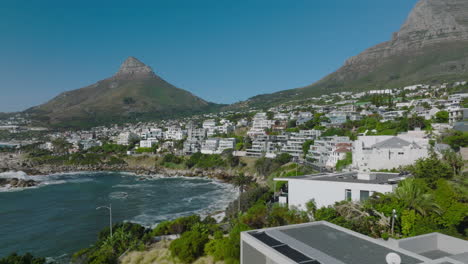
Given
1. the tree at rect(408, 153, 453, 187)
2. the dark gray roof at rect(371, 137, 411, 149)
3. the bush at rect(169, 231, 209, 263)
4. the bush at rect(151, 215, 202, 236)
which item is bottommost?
the bush at rect(151, 215, 202, 236)

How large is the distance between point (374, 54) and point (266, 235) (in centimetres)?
19421

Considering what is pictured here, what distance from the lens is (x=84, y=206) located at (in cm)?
3956

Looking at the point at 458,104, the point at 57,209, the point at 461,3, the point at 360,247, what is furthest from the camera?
the point at 461,3

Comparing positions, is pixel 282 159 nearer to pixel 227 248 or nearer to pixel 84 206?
pixel 84 206

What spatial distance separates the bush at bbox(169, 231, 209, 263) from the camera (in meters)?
15.5

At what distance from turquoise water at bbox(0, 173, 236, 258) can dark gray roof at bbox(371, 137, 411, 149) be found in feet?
61.2

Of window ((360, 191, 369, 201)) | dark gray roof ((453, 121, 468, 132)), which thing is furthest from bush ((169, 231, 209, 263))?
dark gray roof ((453, 121, 468, 132))

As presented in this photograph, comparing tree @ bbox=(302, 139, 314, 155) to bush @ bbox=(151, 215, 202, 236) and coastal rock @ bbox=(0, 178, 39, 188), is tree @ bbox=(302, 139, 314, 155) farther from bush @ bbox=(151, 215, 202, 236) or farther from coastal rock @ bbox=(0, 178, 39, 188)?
coastal rock @ bbox=(0, 178, 39, 188)

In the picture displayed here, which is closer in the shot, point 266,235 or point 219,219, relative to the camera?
point 266,235

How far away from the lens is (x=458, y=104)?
50.6 meters

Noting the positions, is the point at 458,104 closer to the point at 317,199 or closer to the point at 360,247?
the point at 317,199

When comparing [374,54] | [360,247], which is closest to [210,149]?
[360,247]

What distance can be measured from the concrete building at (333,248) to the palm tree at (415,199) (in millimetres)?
3943

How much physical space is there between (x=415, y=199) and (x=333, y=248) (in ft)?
26.3
